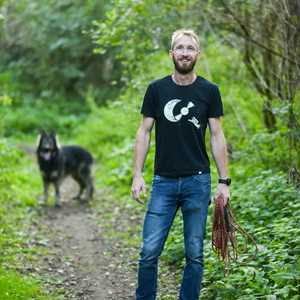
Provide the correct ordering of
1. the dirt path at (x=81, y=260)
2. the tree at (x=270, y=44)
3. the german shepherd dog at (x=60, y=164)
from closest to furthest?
the dirt path at (x=81, y=260) → the tree at (x=270, y=44) → the german shepherd dog at (x=60, y=164)

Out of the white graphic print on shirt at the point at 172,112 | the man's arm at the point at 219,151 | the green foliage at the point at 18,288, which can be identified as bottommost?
the green foliage at the point at 18,288

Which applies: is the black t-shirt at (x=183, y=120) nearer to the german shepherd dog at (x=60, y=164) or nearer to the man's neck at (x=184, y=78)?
the man's neck at (x=184, y=78)

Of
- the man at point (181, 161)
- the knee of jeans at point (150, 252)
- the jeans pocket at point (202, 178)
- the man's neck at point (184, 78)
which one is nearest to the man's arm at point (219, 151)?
the man at point (181, 161)

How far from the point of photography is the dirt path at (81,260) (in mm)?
7027

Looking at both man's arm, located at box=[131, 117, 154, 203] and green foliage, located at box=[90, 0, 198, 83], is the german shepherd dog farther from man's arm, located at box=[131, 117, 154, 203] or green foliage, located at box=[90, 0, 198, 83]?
man's arm, located at box=[131, 117, 154, 203]

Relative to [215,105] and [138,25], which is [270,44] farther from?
[215,105]

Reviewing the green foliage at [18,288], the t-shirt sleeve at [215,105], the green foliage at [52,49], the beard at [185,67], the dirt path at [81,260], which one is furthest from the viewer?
the green foliage at [52,49]

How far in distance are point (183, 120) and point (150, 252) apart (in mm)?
1105

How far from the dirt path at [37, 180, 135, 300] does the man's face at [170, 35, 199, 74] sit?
2.65 m

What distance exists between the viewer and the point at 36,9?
80.3 feet

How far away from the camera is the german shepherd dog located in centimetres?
1181

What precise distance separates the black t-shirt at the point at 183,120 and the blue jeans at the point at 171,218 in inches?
3.9

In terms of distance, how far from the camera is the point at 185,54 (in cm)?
527

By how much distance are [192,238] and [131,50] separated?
5.95 meters
